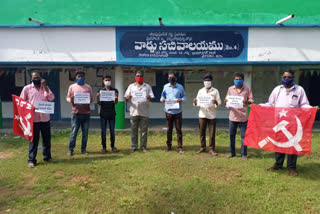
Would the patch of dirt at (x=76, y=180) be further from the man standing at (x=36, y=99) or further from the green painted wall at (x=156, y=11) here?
the green painted wall at (x=156, y=11)

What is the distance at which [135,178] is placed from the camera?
192 inches

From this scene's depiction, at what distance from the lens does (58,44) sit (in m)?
8.96

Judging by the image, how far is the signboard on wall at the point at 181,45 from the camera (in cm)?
880

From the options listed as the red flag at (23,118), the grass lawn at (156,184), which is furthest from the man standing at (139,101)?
the red flag at (23,118)

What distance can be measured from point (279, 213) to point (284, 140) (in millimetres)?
1695

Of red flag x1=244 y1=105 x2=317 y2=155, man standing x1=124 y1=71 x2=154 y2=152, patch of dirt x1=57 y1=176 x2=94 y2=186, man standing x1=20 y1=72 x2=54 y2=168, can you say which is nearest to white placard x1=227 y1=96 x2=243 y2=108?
red flag x1=244 y1=105 x2=317 y2=155

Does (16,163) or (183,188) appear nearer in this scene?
(183,188)

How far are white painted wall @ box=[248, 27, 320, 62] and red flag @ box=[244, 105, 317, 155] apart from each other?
411 cm

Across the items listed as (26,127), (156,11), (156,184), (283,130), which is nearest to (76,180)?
(156,184)

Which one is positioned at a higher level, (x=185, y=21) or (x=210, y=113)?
(x=185, y=21)

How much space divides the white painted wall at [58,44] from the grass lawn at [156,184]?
3742mm

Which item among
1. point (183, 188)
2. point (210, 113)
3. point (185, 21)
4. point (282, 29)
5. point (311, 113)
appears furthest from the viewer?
point (185, 21)

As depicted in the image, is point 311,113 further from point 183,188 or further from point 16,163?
point 16,163

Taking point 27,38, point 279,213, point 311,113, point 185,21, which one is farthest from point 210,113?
point 27,38
